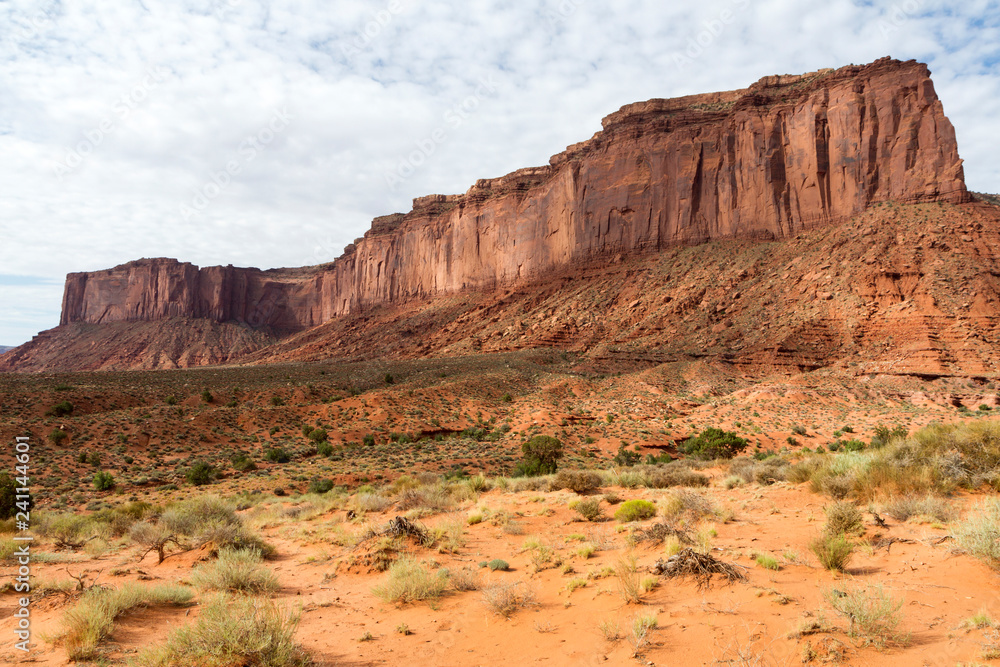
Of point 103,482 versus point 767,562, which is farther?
point 103,482

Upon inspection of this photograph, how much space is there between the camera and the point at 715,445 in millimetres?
21703

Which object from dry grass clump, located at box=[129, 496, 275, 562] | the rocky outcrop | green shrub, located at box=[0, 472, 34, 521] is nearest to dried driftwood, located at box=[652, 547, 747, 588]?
dry grass clump, located at box=[129, 496, 275, 562]

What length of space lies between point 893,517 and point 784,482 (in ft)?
13.5

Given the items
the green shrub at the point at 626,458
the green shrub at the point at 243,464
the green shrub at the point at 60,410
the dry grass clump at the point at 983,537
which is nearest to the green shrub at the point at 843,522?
the dry grass clump at the point at 983,537

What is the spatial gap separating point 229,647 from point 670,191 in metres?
65.5

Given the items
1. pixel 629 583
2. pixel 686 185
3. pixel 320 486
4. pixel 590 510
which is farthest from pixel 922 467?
pixel 686 185

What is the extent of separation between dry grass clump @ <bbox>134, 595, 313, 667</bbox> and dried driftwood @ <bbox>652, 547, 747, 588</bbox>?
3.78m

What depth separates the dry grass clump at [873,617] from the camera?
404cm

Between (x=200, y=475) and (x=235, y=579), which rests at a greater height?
(x=235, y=579)

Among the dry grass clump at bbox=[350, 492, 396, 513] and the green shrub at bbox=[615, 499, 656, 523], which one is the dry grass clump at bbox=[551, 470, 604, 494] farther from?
the dry grass clump at bbox=[350, 492, 396, 513]

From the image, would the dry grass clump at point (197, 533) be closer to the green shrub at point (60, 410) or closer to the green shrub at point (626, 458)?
the green shrub at point (626, 458)

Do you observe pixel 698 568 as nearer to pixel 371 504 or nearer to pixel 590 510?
pixel 590 510

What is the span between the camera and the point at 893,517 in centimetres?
724

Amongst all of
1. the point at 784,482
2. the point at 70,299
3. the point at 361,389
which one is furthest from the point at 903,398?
the point at 70,299
